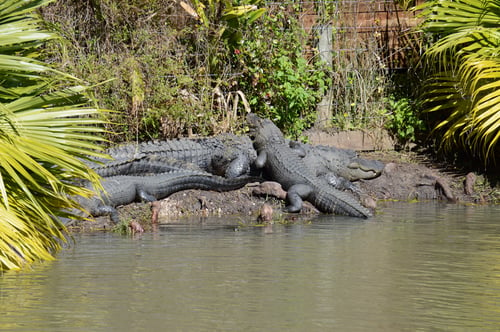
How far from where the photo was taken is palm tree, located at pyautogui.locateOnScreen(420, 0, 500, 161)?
395 inches

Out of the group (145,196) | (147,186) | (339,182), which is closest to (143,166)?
(147,186)

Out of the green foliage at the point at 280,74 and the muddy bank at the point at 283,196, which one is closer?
the muddy bank at the point at 283,196

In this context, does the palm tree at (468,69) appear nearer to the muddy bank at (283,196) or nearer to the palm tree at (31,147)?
the muddy bank at (283,196)

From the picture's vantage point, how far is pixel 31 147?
5.80 metres

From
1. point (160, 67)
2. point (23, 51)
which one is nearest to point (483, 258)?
point (23, 51)

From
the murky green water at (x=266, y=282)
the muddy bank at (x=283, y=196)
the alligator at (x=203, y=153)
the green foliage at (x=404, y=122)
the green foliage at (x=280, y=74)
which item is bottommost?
the murky green water at (x=266, y=282)

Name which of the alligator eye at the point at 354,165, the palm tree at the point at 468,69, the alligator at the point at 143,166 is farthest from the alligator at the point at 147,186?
the palm tree at the point at 468,69

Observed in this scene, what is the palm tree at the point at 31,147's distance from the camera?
5.66 m

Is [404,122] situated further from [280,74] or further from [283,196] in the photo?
[283,196]

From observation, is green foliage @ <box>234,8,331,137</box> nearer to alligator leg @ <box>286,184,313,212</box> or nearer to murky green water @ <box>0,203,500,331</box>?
alligator leg @ <box>286,184,313,212</box>

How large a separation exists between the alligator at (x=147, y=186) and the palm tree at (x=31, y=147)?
6.99 feet

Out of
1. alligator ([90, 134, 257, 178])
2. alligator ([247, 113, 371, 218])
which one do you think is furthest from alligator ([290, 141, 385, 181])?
alligator ([90, 134, 257, 178])

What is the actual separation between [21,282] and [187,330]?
61.2 inches

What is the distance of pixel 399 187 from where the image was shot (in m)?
10.8
